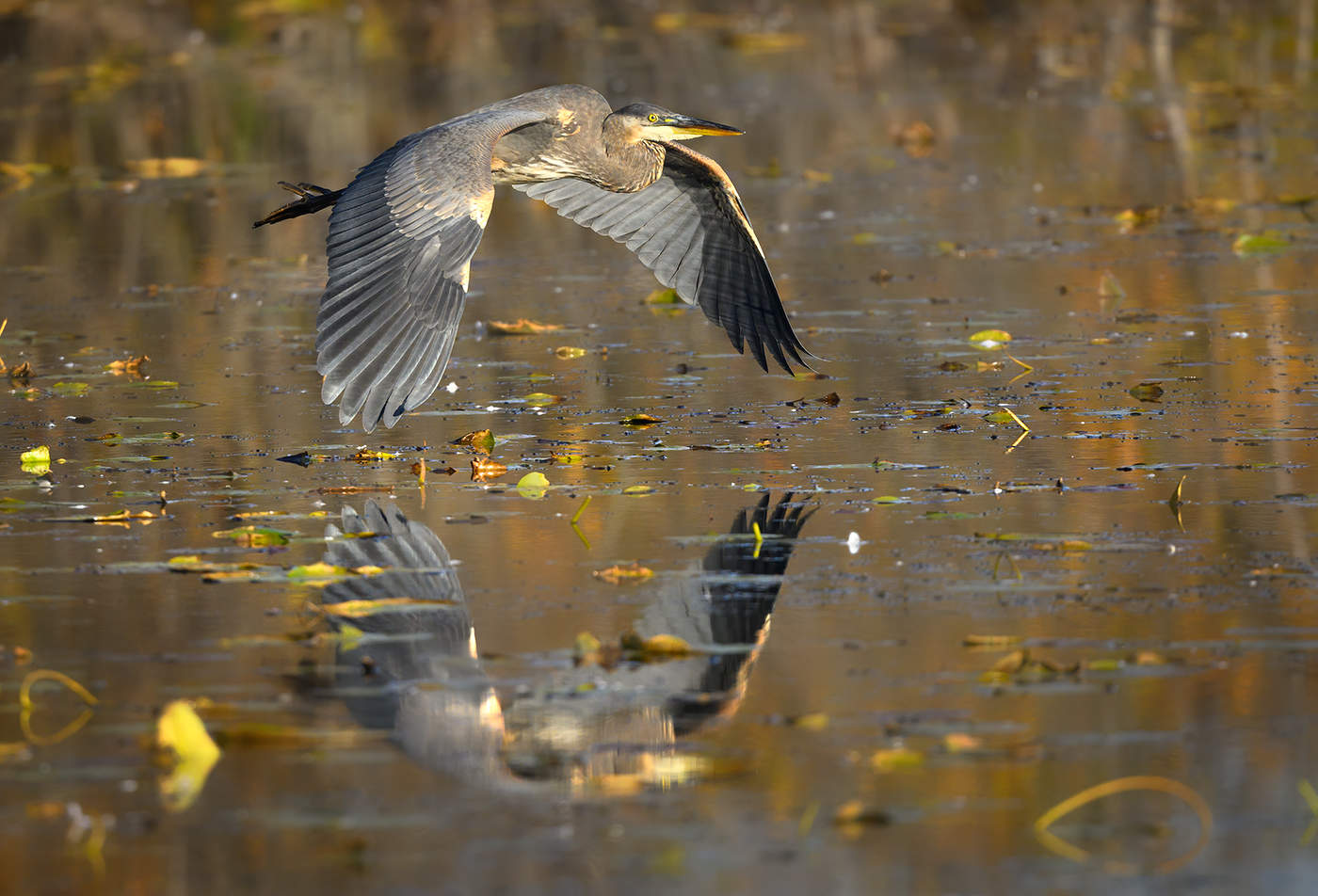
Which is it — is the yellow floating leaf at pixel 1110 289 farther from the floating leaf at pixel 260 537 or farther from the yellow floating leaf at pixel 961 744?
the yellow floating leaf at pixel 961 744

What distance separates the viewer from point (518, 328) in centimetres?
1027

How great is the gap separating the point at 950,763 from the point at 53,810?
6.21 ft

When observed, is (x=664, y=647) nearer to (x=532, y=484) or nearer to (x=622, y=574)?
(x=622, y=574)

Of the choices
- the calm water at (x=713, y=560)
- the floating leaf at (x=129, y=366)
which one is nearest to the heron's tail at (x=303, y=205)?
the calm water at (x=713, y=560)

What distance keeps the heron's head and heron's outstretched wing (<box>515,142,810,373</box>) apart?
0.43ft

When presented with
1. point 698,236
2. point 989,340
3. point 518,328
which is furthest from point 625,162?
point 989,340

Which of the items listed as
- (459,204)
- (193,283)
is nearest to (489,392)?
(459,204)

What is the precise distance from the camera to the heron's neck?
8.77 meters

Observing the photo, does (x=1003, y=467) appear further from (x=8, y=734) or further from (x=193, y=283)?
(x=193, y=283)

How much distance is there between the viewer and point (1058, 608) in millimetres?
5371

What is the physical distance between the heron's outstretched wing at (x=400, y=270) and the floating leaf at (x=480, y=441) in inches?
29.7

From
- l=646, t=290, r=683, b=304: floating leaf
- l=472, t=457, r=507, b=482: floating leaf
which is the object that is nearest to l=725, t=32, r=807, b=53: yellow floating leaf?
l=646, t=290, r=683, b=304: floating leaf

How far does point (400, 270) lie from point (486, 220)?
428 millimetres

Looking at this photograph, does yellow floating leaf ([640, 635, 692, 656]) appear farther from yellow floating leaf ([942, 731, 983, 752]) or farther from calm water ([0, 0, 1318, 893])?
yellow floating leaf ([942, 731, 983, 752])
